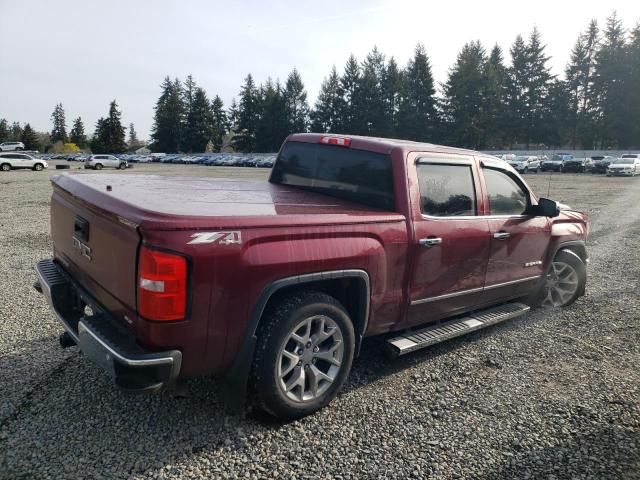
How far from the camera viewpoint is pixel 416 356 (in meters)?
4.23

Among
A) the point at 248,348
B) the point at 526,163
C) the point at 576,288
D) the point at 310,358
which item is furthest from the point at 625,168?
the point at 248,348

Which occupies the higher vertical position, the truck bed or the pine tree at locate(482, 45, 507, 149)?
the pine tree at locate(482, 45, 507, 149)

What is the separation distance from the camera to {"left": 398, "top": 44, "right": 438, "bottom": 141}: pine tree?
70438 mm

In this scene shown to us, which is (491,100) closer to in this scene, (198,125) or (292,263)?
(198,125)

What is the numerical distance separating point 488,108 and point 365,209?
2847 inches

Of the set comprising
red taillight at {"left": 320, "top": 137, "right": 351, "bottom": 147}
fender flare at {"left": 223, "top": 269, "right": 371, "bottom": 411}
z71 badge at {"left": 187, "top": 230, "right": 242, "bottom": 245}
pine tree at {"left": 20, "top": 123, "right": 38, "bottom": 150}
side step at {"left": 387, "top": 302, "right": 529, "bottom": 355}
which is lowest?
side step at {"left": 387, "top": 302, "right": 529, "bottom": 355}

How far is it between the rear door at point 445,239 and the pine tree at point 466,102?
225 ft

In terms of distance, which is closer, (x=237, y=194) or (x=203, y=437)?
(x=203, y=437)

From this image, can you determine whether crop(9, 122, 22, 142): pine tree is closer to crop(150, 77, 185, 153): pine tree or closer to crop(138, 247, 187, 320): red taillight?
crop(150, 77, 185, 153): pine tree

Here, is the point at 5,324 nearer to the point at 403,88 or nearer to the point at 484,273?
the point at 484,273

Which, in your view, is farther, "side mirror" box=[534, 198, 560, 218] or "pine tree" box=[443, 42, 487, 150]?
"pine tree" box=[443, 42, 487, 150]

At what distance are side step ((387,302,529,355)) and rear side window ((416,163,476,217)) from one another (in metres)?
0.96

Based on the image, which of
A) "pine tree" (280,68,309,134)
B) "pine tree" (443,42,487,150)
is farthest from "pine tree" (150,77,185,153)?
"pine tree" (443,42,487,150)

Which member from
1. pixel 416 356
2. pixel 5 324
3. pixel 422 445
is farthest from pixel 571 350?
pixel 5 324
